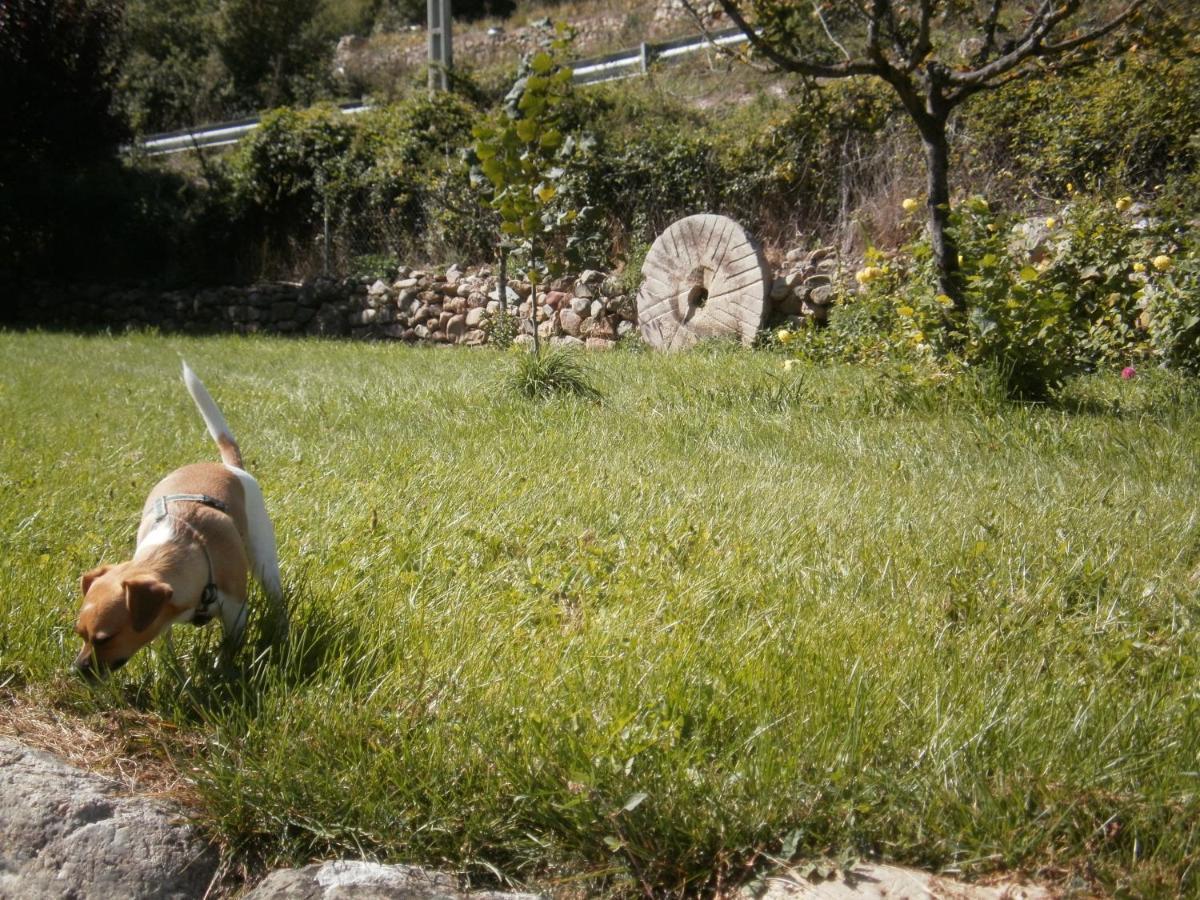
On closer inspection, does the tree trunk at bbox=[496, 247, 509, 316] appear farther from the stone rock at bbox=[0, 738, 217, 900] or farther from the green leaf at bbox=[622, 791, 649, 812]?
the green leaf at bbox=[622, 791, 649, 812]

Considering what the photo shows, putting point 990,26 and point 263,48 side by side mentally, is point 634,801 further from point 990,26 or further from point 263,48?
point 263,48

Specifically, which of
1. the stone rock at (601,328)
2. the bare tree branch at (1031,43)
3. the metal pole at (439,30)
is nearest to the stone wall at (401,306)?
the stone rock at (601,328)

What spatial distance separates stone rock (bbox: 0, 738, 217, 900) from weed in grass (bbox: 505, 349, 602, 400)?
4322 millimetres

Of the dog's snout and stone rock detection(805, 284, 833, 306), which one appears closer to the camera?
the dog's snout

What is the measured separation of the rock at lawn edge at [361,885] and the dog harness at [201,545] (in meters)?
0.81

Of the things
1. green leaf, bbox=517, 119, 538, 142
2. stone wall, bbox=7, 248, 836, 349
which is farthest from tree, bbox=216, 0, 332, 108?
green leaf, bbox=517, 119, 538, 142

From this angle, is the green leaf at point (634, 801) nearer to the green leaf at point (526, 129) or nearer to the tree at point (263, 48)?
the green leaf at point (526, 129)

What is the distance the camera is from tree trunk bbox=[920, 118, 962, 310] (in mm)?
5809

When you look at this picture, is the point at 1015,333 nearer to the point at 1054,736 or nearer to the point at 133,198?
the point at 1054,736

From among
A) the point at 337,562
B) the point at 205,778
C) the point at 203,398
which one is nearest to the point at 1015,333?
the point at 337,562

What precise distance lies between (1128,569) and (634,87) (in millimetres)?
12845

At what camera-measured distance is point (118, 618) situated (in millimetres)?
2275

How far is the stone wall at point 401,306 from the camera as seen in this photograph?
416 inches

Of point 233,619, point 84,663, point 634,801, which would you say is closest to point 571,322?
point 233,619
